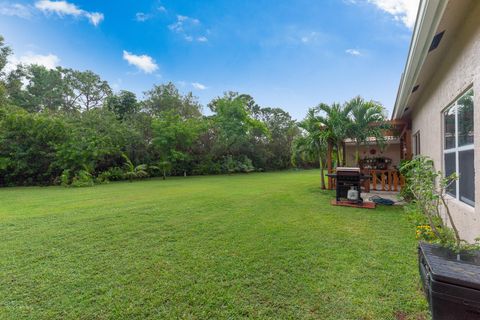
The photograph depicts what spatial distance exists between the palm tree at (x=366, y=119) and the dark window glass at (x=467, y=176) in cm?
471

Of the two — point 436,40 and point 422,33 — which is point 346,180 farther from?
point 422,33

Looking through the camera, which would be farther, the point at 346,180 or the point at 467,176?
the point at 346,180

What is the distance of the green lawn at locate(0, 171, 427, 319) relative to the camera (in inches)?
78.0

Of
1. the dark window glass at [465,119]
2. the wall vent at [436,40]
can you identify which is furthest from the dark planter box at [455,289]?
the wall vent at [436,40]

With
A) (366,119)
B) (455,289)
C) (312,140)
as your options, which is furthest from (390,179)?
(455,289)

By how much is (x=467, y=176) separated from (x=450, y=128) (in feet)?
3.64

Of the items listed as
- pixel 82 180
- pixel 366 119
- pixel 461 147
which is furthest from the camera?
pixel 82 180

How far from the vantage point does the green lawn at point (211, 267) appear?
1.98 metres

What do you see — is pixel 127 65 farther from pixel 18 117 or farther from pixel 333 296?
pixel 333 296

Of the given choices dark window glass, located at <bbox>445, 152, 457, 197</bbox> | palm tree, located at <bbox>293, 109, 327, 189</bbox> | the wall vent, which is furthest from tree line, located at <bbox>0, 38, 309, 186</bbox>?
the wall vent

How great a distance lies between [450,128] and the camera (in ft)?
11.4

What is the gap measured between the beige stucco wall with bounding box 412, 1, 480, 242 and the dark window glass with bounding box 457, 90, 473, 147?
0.11 metres

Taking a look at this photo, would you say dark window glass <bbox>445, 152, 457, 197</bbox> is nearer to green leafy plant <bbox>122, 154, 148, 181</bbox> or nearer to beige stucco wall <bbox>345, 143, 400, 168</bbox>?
beige stucco wall <bbox>345, 143, 400, 168</bbox>

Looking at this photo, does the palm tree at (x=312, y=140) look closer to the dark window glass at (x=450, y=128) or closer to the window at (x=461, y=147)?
the dark window glass at (x=450, y=128)
